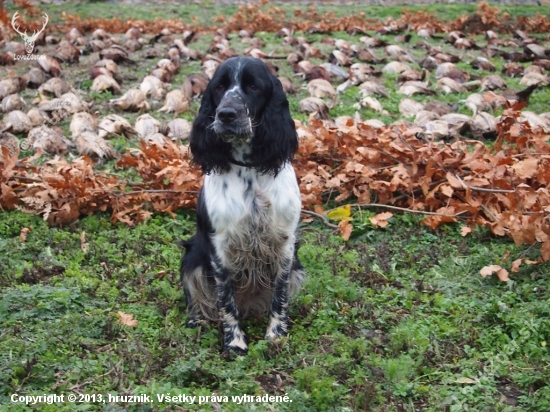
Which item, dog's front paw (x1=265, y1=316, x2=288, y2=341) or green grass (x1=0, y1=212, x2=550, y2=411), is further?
dog's front paw (x1=265, y1=316, x2=288, y2=341)

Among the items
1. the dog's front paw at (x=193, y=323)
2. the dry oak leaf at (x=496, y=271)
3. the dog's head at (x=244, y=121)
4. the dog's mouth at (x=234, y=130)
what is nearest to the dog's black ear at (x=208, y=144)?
the dog's head at (x=244, y=121)

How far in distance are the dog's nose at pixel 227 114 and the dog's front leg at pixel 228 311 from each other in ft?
3.53

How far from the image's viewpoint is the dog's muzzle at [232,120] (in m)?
4.13

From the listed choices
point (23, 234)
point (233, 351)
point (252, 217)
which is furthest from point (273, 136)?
point (23, 234)

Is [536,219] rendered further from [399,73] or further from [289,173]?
[399,73]

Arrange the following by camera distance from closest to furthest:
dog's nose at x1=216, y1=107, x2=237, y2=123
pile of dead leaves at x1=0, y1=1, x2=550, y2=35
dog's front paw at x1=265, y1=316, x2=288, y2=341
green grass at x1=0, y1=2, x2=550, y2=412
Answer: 1. green grass at x1=0, y1=2, x2=550, y2=412
2. dog's nose at x1=216, y1=107, x2=237, y2=123
3. dog's front paw at x1=265, y1=316, x2=288, y2=341
4. pile of dead leaves at x1=0, y1=1, x2=550, y2=35

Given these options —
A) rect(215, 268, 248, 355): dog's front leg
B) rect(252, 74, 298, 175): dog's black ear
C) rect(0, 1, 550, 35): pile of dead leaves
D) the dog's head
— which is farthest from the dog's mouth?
rect(0, 1, 550, 35): pile of dead leaves

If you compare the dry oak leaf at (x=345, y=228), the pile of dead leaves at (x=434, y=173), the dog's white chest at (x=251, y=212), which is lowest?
the dry oak leaf at (x=345, y=228)

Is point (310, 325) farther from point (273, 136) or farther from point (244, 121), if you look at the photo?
Result: point (244, 121)

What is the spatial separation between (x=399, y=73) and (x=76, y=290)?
8.21 metres

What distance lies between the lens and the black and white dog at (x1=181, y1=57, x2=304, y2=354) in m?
4.29

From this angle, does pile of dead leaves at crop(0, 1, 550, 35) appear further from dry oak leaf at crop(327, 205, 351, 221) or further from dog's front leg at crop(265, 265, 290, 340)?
dog's front leg at crop(265, 265, 290, 340)

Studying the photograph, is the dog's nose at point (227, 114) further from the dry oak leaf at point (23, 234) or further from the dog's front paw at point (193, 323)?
the dry oak leaf at point (23, 234)

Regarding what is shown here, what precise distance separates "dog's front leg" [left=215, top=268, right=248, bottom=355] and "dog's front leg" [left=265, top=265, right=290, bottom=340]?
0.67 feet
